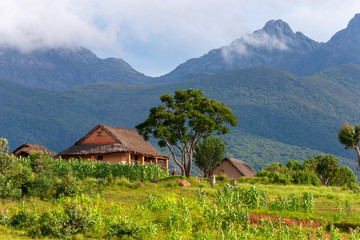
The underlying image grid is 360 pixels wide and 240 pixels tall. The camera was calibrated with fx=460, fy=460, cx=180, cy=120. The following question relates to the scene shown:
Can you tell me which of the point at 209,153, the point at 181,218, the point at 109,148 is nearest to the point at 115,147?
the point at 109,148

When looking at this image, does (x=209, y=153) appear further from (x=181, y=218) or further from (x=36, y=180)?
(x=181, y=218)

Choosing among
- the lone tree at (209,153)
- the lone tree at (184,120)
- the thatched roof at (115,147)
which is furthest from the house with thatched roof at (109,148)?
the lone tree at (209,153)

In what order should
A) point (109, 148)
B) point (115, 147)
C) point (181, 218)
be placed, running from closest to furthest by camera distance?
point (181, 218), point (115, 147), point (109, 148)

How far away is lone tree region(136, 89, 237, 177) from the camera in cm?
4897

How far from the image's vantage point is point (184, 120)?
49.6 m

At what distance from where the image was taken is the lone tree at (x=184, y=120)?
161ft

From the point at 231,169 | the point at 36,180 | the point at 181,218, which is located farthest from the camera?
the point at 231,169

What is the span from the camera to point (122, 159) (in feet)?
175

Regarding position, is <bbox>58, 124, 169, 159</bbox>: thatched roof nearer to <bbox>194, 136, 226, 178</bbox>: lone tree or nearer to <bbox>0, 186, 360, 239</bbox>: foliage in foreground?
<bbox>194, 136, 226, 178</bbox>: lone tree

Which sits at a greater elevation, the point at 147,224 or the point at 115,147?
the point at 115,147

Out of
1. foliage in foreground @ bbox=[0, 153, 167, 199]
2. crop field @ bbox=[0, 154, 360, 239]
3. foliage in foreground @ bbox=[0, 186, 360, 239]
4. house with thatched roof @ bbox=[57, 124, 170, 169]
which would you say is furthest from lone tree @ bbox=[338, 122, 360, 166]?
foliage in foreground @ bbox=[0, 186, 360, 239]

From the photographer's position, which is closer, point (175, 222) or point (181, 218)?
point (181, 218)

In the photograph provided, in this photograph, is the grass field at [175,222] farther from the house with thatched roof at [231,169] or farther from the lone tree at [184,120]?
the house with thatched roof at [231,169]

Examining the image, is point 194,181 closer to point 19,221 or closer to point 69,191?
point 69,191
